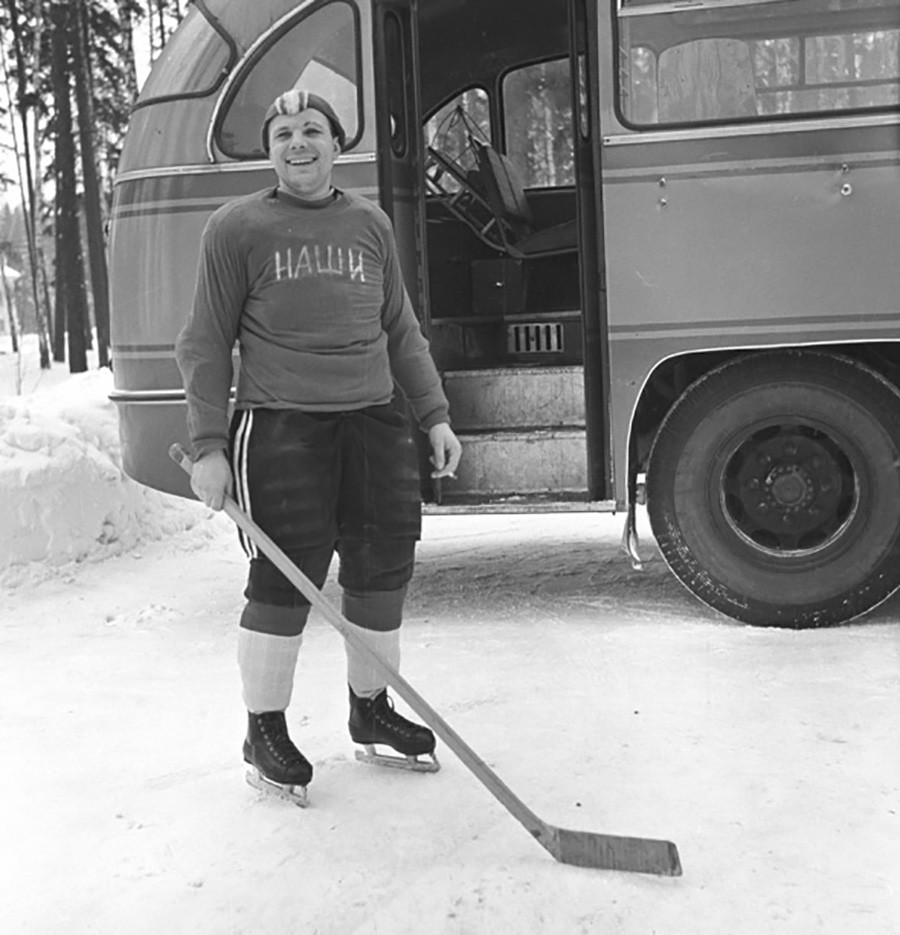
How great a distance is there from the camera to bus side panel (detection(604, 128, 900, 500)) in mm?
4699

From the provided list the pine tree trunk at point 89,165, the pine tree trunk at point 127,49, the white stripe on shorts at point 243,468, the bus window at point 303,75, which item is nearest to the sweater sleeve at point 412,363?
the white stripe on shorts at point 243,468

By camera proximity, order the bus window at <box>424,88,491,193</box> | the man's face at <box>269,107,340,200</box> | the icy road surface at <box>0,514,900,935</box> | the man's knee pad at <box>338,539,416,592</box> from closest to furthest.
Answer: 1. the icy road surface at <box>0,514,900,935</box>
2. the man's face at <box>269,107,340,200</box>
3. the man's knee pad at <box>338,539,416,592</box>
4. the bus window at <box>424,88,491,193</box>

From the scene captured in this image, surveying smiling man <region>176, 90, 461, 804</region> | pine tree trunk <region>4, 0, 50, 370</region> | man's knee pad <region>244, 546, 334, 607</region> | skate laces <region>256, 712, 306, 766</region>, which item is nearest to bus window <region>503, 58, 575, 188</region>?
smiling man <region>176, 90, 461, 804</region>

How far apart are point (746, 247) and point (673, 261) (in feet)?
0.88

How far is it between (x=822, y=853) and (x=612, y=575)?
10.2ft

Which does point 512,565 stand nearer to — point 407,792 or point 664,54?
point 664,54

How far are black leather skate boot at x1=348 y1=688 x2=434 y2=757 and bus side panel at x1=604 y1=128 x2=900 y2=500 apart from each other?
1.83m

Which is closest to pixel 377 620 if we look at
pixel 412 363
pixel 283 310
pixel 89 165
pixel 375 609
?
pixel 375 609

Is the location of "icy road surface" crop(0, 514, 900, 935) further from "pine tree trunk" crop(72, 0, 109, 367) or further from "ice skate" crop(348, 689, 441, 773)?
"pine tree trunk" crop(72, 0, 109, 367)

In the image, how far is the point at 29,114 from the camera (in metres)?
22.8

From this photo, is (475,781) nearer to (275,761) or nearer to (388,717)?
(388,717)

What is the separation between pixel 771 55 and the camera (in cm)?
474

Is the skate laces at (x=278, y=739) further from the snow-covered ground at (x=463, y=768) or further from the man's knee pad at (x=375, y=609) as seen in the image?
the man's knee pad at (x=375, y=609)

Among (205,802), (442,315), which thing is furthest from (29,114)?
(205,802)
